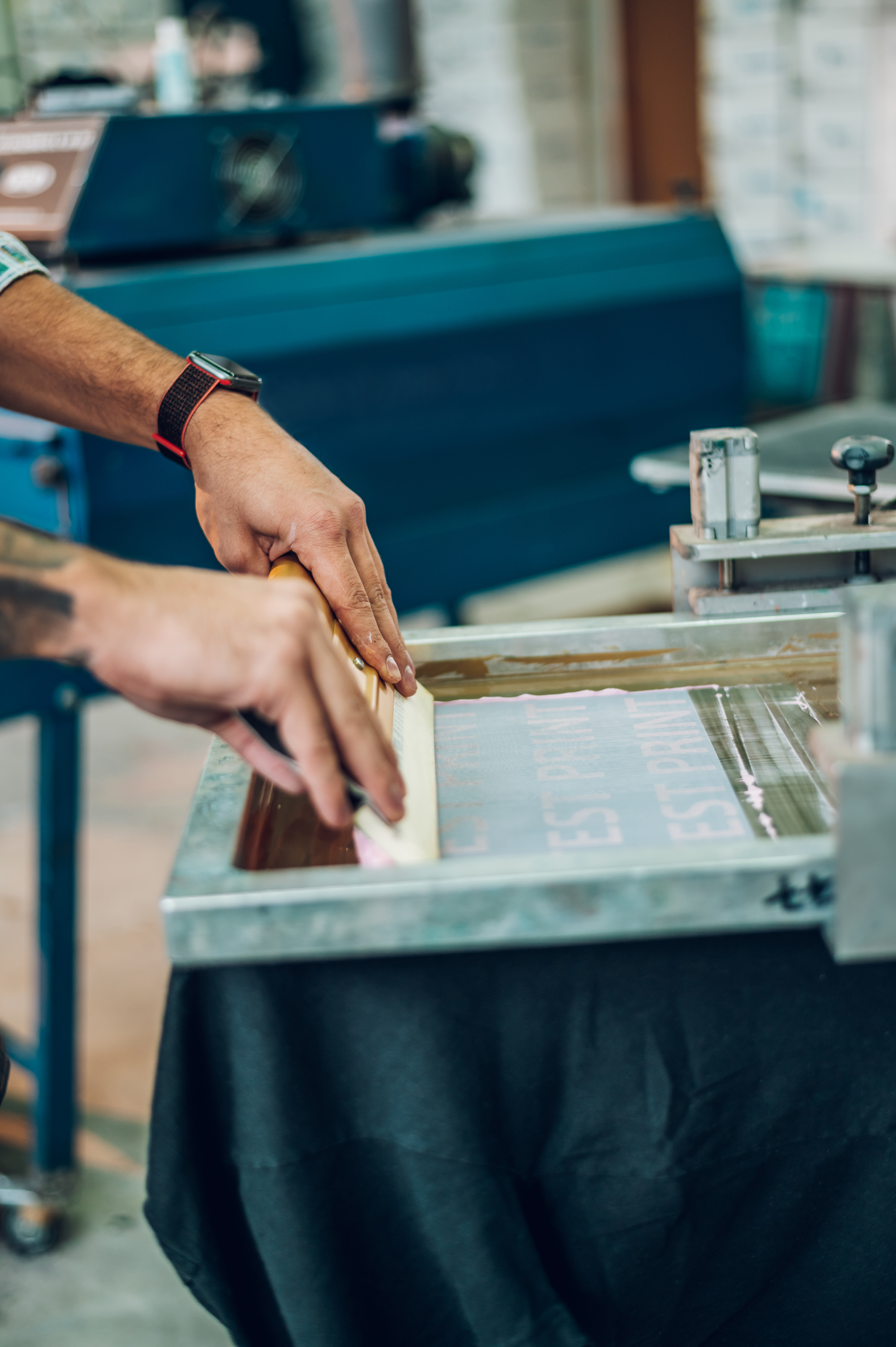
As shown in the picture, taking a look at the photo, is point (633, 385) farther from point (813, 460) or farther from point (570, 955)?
point (570, 955)

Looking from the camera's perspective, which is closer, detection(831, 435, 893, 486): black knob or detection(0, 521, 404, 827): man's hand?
detection(0, 521, 404, 827): man's hand

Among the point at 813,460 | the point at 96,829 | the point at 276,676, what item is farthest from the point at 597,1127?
the point at 96,829

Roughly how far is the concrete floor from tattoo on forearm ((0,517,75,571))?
1109 millimetres

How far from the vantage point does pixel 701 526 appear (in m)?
0.83

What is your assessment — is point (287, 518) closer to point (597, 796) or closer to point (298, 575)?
point (298, 575)

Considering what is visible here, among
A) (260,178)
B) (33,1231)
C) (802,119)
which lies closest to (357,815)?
(33,1231)

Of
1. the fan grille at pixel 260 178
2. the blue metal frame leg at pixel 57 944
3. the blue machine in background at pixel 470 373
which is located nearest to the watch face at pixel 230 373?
the blue machine in background at pixel 470 373

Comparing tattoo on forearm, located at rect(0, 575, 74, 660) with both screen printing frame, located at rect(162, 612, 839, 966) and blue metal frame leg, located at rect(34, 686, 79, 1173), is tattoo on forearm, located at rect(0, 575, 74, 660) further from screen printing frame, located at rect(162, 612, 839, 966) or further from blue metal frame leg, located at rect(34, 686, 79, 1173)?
blue metal frame leg, located at rect(34, 686, 79, 1173)

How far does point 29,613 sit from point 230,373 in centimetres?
38

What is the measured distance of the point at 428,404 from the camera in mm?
1738

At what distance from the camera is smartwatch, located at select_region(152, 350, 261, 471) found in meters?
0.92

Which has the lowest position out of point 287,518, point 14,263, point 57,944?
point 57,944

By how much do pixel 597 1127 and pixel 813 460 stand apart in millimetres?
883

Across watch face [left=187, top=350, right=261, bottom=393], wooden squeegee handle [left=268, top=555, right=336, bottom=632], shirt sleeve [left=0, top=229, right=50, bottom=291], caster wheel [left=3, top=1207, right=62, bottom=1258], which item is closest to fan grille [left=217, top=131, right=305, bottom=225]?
shirt sleeve [left=0, top=229, right=50, bottom=291]
